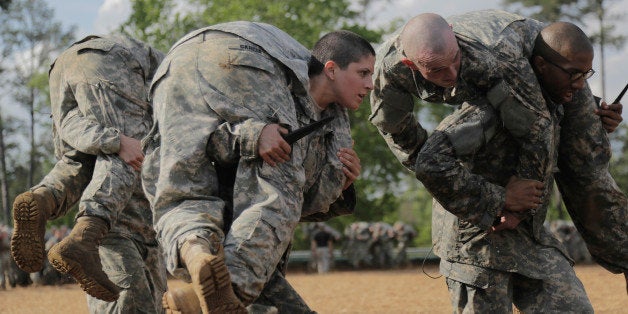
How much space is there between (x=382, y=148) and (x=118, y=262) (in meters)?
29.4

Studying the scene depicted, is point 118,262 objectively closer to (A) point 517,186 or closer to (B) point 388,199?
(A) point 517,186

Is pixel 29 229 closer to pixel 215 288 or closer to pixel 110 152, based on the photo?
pixel 110 152

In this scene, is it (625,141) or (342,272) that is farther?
(625,141)

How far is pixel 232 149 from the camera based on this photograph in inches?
185

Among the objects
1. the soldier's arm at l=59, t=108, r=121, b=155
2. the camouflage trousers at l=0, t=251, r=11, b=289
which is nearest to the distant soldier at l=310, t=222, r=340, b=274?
the camouflage trousers at l=0, t=251, r=11, b=289

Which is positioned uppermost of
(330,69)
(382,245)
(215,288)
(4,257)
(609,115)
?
(330,69)

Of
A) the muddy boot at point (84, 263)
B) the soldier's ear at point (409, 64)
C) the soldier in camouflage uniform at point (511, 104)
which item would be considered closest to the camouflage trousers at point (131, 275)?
the muddy boot at point (84, 263)

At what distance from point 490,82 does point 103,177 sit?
2.71 meters

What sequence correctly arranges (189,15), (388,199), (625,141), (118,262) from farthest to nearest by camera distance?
(625,141) < (388,199) < (189,15) < (118,262)

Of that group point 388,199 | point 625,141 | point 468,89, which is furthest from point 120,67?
point 625,141

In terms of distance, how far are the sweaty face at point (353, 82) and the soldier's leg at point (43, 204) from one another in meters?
2.44

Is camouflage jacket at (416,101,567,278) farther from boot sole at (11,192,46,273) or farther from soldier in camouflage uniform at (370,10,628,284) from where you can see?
boot sole at (11,192,46,273)

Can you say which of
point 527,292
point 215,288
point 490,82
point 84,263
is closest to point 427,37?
point 490,82

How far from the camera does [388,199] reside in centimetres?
3753
